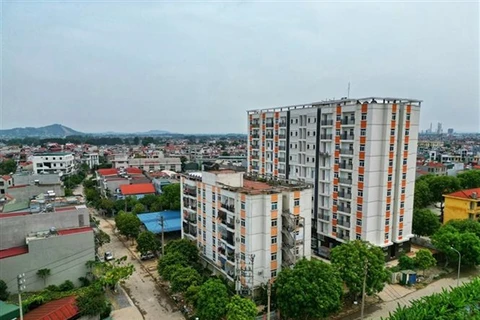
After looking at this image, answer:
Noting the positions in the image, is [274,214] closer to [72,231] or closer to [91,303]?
[91,303]

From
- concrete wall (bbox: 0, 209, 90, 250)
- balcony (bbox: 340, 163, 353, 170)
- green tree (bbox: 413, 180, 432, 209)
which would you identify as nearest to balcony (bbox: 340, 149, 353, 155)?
balcony (bbox: 340, 163, 353, 170)

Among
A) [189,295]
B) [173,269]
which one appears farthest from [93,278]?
[189,295]

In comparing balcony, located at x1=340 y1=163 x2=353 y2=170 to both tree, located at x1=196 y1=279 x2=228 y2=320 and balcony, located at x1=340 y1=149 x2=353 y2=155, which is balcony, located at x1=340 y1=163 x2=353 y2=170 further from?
tree, located at x1=196 y1=279 x2=228 y2=320

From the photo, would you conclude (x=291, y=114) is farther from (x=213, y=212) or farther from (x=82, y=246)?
(x=82, y=246)

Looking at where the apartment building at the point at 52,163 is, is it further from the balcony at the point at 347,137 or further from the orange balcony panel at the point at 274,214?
the balcony at the point at 347,137

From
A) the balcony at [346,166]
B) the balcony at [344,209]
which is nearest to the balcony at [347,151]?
the balcony at [346,166]
